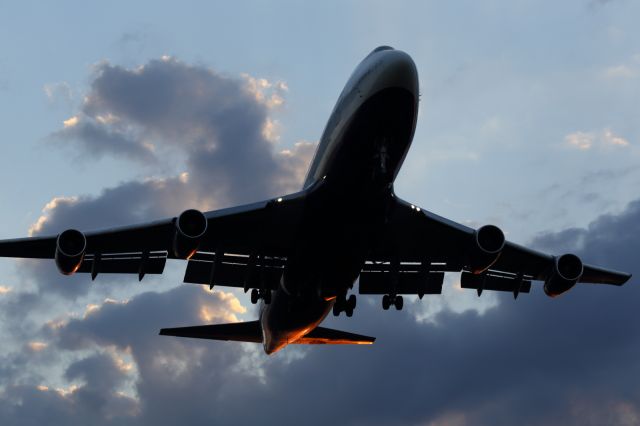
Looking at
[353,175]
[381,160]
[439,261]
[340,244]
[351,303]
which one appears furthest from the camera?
[439,261]

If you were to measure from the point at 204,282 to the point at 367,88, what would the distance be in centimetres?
1292

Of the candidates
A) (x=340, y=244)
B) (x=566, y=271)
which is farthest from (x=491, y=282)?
(x=340, y=244)

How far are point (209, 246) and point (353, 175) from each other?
8.26 metres

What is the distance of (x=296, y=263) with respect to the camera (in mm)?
26766

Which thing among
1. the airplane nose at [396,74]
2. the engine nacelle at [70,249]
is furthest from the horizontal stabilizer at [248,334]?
the airplane nose at [396,74]

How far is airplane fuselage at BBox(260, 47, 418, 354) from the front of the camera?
22.5 m

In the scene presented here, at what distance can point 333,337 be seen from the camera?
3772cm

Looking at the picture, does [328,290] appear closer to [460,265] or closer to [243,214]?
[243,214]

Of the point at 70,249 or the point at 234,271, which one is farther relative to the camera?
the point at 234,271

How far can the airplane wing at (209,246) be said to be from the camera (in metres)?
26.6

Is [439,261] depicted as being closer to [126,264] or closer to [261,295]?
[261,295]

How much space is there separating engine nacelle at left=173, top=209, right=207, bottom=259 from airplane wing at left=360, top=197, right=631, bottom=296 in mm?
5976

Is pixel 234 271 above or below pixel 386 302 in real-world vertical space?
above

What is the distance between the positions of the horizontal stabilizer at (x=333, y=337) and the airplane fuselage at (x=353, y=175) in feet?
31.2
